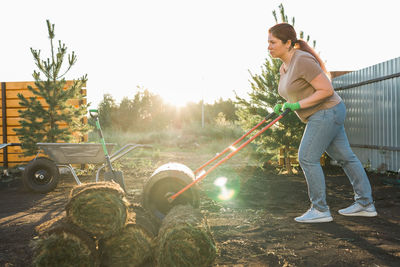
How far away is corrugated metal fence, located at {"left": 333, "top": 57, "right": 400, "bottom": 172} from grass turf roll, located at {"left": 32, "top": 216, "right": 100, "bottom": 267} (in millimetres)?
6228

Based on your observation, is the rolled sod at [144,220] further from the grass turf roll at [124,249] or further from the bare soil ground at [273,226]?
the bare soil ground at [273,226]

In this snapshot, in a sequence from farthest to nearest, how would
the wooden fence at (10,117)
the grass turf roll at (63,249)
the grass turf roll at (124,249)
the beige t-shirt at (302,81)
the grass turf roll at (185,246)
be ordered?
the wooden fence at (10,117) < the beige t-shirt at (302,81) < the grass turf roll at (124,249) < the grass turf roll at (185,246) < the grass turf roll at (63,249)

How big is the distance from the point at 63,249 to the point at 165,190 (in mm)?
1293

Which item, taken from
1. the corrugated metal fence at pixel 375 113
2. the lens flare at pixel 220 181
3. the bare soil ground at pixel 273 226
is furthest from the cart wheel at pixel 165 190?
the corrugated metal fence at pixel 375 113

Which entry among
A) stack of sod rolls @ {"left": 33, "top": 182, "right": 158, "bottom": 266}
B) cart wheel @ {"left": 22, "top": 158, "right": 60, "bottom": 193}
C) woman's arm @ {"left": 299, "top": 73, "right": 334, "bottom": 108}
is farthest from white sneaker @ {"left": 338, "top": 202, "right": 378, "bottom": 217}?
cart wheel @ {"left": 22, "top": 158, "right": 60, "bottom": 193}

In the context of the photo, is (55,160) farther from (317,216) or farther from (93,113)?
(317,216)

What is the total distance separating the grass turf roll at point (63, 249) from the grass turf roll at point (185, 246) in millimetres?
461

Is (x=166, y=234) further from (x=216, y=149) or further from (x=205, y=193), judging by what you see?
(x=216, y=149)

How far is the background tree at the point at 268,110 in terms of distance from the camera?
6457 mm

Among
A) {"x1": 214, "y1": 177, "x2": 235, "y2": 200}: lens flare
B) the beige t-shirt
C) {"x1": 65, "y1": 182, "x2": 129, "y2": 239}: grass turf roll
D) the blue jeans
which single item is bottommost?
{"x1": 214, "y1": 177, "x2": 235, "y2": 200}: lens flare

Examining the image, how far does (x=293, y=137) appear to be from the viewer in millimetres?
6465

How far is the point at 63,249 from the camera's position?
6.34 ft

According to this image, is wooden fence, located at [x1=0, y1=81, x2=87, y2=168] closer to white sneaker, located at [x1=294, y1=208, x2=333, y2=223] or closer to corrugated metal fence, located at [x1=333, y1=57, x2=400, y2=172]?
white sneaker, located at [x1=294, y1=208, x2=333, y2=223]

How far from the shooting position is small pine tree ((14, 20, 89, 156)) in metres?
6.78
